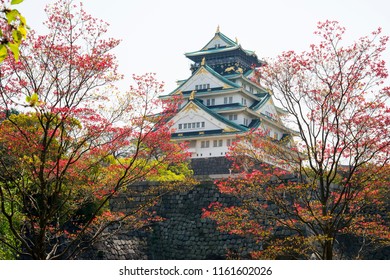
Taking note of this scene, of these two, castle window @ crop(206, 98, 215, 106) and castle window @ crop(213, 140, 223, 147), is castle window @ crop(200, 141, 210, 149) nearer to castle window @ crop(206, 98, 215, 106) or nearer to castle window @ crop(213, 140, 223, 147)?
castle window @ crop(213, 140, 223, 147)

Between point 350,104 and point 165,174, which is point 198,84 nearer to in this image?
point 165,174

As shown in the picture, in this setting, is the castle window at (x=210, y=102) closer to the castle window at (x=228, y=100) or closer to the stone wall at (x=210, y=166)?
the castle window at (x=228, y=100)

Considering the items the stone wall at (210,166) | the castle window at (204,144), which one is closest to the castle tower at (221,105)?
the castle window at (204,144)

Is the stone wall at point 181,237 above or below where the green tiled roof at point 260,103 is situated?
below

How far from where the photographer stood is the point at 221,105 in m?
46.1

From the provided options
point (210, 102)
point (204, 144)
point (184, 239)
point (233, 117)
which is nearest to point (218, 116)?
point (204, 144)

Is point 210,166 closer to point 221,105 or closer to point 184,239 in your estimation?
point 221,105

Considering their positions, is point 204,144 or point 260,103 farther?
point 260,103

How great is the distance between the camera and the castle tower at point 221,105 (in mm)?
43156

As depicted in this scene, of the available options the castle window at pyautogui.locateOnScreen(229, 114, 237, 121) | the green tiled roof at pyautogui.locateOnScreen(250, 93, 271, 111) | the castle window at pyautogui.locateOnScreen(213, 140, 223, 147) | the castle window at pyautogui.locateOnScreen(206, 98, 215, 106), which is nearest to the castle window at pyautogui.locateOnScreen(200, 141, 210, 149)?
the castle window at pyautogui.locateOnScreen(213, 140, 223, 147)

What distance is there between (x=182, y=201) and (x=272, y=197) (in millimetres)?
8544

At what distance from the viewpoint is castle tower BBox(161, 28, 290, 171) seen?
142ft

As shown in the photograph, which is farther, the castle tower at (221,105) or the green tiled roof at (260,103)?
the green tiled roof at (260,103)

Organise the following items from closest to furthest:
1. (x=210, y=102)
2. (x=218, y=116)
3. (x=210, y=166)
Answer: (x=210, y=166) < (x=218, y=116) < (x=210, y=102)
